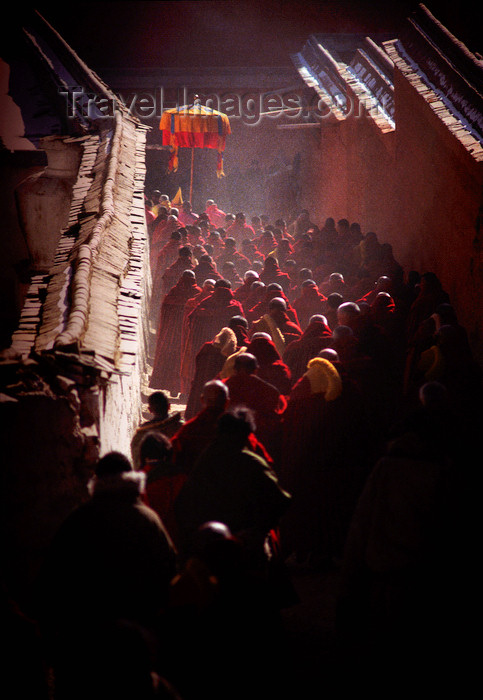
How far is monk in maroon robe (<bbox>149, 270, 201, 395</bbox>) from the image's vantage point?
973 cm

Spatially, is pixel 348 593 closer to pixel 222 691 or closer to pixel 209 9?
pixel 222 691

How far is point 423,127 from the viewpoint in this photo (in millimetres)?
10414

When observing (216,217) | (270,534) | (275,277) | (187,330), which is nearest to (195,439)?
(270,534)

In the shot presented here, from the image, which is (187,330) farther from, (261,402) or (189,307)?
(261,402)

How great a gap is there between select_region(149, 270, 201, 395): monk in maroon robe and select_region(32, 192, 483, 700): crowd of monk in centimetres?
365

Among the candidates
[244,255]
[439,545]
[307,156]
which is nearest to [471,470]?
[439,545]

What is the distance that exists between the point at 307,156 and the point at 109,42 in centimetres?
877

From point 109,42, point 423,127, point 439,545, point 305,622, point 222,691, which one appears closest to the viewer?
point 222,691

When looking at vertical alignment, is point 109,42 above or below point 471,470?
above

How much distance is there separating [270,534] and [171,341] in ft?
18.5

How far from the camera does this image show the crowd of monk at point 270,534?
2.82 metres

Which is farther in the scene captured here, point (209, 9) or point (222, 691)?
point (209, 9)

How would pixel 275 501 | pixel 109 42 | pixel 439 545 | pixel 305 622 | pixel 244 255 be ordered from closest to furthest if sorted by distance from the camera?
pixel 439 545
pixel 275 501
pixel 305 622
pixel 244 255
pixel 109 42

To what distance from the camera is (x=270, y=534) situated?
4418 mm
